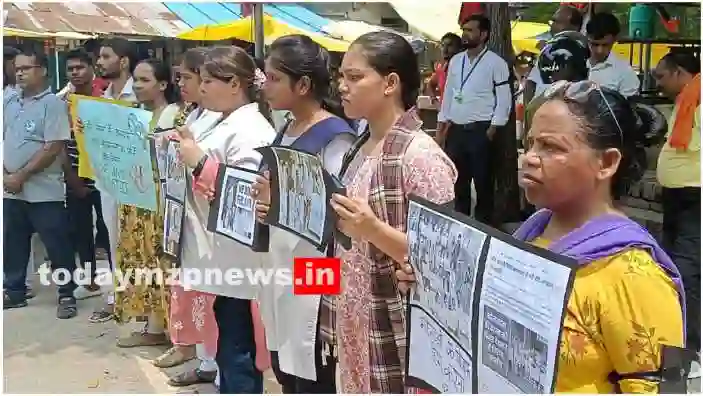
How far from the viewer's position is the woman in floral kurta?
13.3 feet

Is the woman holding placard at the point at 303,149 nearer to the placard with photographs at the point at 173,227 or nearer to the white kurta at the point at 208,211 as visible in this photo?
the white kurta at the point at 208,211

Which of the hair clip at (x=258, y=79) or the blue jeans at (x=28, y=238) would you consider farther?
the blue jeans at (x=28, y=238)

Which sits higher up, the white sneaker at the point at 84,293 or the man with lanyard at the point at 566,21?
the man with lanyard at the point at 566,21

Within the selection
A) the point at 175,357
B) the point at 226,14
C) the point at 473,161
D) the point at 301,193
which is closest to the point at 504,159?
the point at 473,161

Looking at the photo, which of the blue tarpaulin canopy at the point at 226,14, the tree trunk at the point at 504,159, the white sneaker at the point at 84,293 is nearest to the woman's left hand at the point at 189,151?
the white sneaker at the point at 84,293

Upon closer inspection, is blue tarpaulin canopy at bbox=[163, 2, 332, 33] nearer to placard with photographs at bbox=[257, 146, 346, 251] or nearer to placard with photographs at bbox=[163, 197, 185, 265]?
placard with photographs at bbox=[163, 197, 185, 265]

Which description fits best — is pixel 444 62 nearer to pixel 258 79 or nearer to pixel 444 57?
pixel 444 57

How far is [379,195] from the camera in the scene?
7.07 ft

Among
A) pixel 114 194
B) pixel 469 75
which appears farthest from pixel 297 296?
pixel 469 75

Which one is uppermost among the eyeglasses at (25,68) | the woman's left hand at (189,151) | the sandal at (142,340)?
the eyeglasses at (25,68)

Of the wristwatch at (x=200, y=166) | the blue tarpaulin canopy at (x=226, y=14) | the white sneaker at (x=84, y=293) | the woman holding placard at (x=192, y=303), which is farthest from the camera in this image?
the blue tarpaulin canopy at (x=226, y=14)

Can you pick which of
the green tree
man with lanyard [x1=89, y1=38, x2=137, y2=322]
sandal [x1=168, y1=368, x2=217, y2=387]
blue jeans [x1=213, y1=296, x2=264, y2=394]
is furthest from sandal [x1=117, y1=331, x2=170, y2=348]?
the green tree

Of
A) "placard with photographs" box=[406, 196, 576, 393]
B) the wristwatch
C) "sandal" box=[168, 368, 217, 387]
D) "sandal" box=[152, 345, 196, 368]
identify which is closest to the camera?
"placard with photographs" box=[406, 196, 576, 393]

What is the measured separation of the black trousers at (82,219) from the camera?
5355mm
